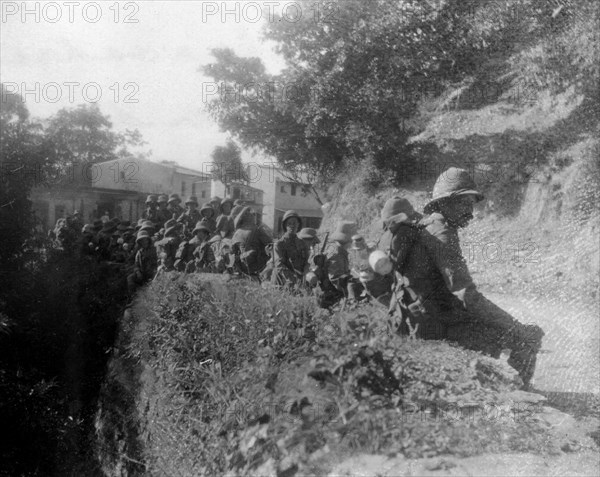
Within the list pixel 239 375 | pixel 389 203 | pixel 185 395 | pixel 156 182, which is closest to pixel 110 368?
pixel 185 395

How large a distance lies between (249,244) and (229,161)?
9860mm

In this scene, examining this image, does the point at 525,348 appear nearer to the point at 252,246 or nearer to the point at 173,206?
the point at 252,246

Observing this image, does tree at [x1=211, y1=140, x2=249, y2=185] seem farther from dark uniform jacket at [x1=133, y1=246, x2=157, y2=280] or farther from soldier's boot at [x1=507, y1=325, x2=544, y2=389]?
soldier's boot at [x1=507, y1=325, x2=544, y2=389]

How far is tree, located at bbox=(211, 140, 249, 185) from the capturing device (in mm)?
16844

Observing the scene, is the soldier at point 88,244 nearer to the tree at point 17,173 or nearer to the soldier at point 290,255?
the tree at point 17,173

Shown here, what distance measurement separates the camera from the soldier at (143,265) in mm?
9156

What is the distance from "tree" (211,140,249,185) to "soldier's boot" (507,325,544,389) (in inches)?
515

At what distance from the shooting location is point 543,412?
353cm

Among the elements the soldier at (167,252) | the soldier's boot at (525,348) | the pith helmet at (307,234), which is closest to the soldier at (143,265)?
the soldier at (167,252)

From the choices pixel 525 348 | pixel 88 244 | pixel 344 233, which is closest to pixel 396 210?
pixel 525 348

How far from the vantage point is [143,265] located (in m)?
9.62

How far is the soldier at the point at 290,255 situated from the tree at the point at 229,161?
9559 mm

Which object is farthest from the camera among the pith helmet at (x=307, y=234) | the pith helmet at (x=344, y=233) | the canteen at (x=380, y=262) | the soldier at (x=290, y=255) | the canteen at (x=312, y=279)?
the pith helmet at (x=307, y=234)

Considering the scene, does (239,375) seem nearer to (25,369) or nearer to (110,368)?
(110,368)
